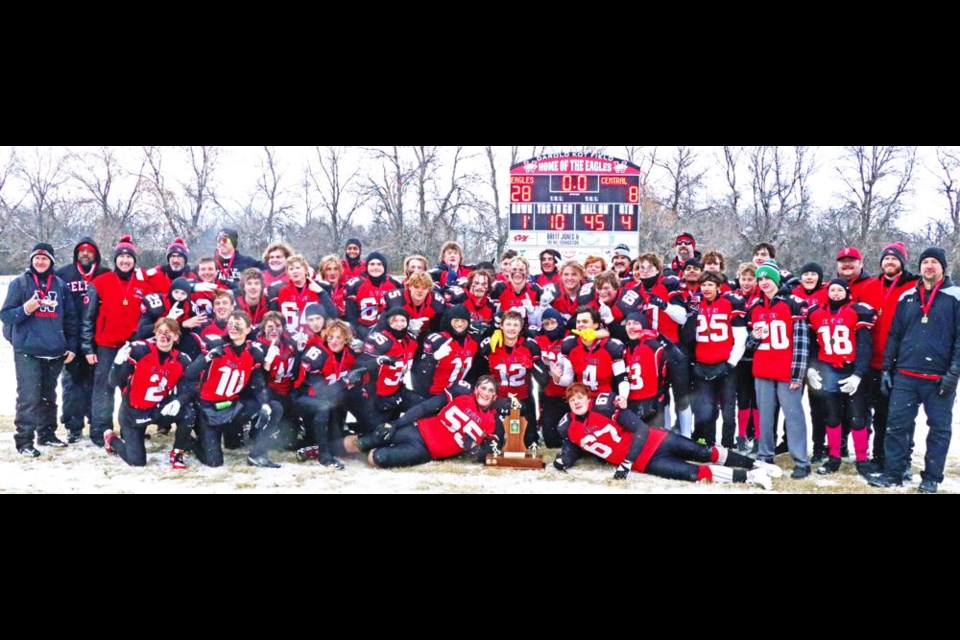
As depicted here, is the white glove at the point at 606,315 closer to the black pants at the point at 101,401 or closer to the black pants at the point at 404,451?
the black pants at the point at 404,451

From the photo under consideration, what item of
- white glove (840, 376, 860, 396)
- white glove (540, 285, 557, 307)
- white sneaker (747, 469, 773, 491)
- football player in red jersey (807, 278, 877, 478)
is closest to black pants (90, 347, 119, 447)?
white glove (540, 285, 557, 307)

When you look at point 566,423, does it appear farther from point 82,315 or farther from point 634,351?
point 82,315

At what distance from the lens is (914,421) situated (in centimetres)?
592

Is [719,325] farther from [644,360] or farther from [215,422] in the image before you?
[215,422]

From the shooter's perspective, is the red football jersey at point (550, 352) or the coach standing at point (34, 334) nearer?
the coach standing at point (34, 334)

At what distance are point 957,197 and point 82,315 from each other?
16152 mm

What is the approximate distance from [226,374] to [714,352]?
4.55 metres

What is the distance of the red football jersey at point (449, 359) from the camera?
6.84m

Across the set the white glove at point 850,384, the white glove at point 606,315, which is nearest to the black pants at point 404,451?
the white glove at point 606,315

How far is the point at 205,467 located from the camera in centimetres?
642

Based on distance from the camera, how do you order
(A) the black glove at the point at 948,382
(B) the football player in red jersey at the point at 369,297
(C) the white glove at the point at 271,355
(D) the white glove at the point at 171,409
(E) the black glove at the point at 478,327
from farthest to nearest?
1. (B) the football player in red jersey at the point at 369,297
2. (E) the black glove at the point at 478,327
3. (C) the white glove at the point at 271,355
4. (D) the white glove at the point at 171,409
5. (A) the black glove at the point at 948,382

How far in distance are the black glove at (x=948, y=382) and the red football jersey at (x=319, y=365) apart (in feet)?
16.6

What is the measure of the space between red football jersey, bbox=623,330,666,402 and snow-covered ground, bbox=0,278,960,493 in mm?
806

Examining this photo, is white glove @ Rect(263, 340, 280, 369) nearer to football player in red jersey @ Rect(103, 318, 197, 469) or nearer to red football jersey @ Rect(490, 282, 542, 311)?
football player in red jersey @ Rect(103, 318, 197, 469)
